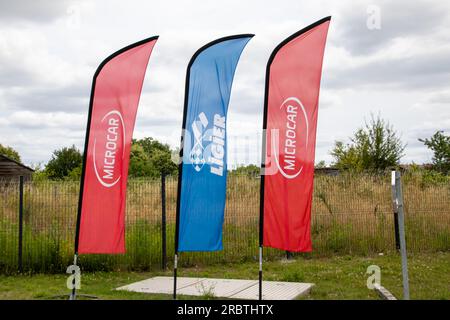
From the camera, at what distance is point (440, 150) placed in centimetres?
2797

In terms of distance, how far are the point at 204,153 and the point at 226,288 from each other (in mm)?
2814

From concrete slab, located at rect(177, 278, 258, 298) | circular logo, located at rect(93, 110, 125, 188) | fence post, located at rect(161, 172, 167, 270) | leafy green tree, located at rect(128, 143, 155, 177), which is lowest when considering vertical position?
concrete slab, located at rect(177, 278, 258, 298)

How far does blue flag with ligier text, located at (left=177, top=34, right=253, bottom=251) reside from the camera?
26.0 ft

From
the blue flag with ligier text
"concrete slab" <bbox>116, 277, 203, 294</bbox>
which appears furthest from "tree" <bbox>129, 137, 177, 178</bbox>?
the blue flag with ligier text

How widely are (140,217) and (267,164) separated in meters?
5.39

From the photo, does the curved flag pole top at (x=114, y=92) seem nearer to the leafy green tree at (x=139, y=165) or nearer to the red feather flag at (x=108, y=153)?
the red feather flag at (x=108, y=153)

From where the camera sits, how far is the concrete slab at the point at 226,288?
867 cm

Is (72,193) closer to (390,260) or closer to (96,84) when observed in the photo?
(96,84)

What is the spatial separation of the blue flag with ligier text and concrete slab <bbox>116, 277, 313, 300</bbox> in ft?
3.99

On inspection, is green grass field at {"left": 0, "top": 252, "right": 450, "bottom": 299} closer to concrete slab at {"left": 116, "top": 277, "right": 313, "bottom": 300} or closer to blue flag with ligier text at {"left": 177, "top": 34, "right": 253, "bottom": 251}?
concrete slab at {"left": 116, "top": 277, "right": 313, "bottom": 300}

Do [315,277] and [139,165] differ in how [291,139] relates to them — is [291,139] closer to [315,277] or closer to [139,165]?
[315,277]

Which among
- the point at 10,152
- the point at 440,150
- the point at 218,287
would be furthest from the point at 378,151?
the point at 10,152
